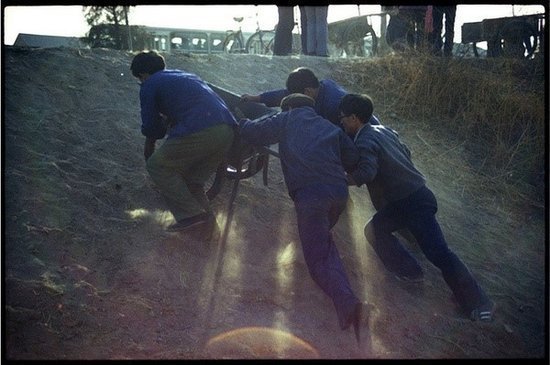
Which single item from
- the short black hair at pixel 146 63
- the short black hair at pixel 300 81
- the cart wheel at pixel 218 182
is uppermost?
the short black hair at pixel 146 63

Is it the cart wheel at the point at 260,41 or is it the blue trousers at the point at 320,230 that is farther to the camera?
the cart wheel at the point at 260,41

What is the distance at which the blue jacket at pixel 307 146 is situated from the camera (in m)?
4.56

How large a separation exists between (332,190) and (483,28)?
21.8 feet

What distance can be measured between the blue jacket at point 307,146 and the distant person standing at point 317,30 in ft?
14.8

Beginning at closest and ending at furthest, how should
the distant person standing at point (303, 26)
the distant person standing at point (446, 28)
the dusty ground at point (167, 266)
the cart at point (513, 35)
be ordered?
the dusty ground at point (167, 266), the distant person standing at point (303, 26), the distant person standing at point (446, 28), the cart at point (513, 35)

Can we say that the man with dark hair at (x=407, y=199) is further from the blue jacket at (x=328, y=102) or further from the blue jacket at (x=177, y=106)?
the blue jacket at (x=177, y=106)

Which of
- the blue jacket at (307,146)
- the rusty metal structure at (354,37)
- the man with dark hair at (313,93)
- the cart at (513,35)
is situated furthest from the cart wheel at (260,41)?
the blue jacket at (307,146)

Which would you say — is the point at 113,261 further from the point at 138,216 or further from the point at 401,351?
the point at 401,351

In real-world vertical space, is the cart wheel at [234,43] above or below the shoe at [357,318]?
above

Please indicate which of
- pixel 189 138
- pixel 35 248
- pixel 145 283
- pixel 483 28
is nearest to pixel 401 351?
pixel 145 283

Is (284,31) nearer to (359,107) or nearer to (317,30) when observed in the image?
(317,30)

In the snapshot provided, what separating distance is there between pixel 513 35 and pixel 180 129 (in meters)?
Answer: 6.85

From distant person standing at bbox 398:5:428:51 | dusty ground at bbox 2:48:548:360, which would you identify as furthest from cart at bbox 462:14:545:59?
dusty ground at bbox 2:48:548:360

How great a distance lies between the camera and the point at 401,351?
182 inches
